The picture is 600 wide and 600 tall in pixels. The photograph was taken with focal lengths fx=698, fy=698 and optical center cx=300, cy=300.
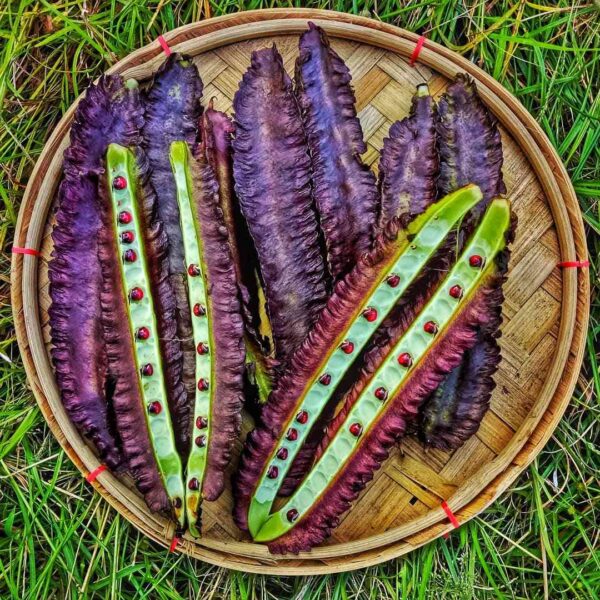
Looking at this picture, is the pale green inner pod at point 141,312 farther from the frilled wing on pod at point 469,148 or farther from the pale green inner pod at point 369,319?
the frilled wing on pod at point 469,148

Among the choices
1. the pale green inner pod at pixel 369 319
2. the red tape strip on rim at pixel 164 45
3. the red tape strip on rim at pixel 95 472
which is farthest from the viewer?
the red tape strip on rim at pixel 164 45

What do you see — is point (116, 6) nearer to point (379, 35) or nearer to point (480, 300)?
point (379, 35)

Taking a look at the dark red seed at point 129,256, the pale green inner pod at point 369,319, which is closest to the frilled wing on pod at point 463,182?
the pale green inner pod at point 369,319

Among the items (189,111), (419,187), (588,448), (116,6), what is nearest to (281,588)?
(588,448)

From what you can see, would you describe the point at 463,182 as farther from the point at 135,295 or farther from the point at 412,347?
the point at 135,295

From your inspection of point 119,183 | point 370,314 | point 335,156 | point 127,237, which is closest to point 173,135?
point 119,183

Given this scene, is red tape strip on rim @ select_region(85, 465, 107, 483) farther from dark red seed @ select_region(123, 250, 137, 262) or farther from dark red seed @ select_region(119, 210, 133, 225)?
dark red seed @ select_region(119, 210, 133, 225)
